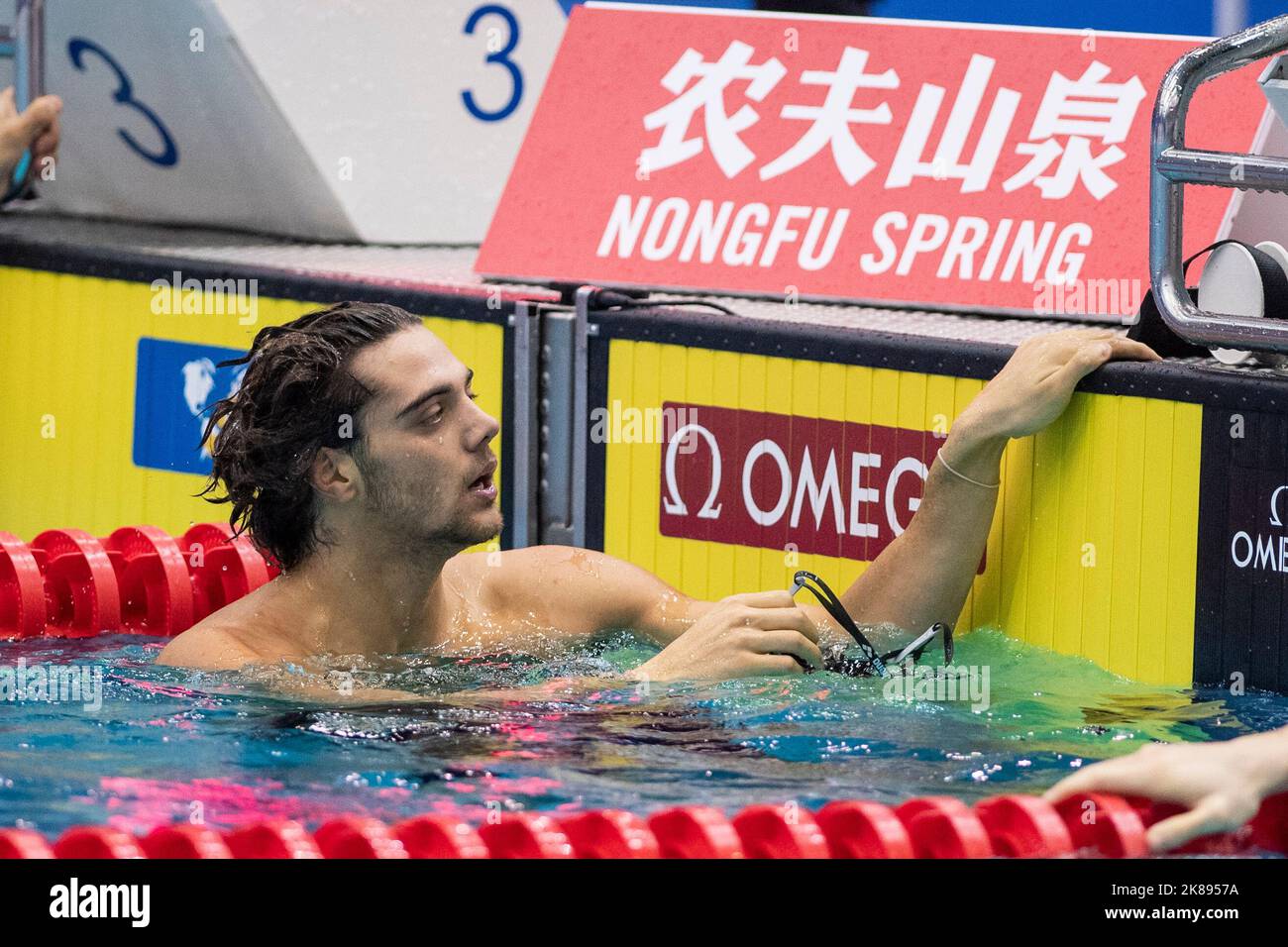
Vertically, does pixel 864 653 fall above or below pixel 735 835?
above

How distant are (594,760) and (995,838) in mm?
790

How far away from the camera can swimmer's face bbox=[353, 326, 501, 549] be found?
370 cm

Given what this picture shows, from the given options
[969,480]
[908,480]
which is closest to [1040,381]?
[969,480]

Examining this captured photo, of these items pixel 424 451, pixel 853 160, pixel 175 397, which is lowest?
pixel 424 451

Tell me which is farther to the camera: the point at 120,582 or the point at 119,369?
the point at 119,369

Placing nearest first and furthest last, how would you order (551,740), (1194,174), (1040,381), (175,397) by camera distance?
(551,740) → (1194,174) → (1040,381) → (175,397)

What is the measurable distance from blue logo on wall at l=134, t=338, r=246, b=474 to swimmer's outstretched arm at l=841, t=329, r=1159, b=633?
6.53 feet

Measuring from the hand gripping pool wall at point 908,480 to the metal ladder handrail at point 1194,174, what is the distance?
111 millimetres

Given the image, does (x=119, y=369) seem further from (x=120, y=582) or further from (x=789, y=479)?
(x=789, y=479)

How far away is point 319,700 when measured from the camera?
3.62m

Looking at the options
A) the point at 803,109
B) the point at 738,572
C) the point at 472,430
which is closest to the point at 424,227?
the point at 803,109

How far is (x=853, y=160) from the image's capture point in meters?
4.74

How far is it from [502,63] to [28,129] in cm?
131
